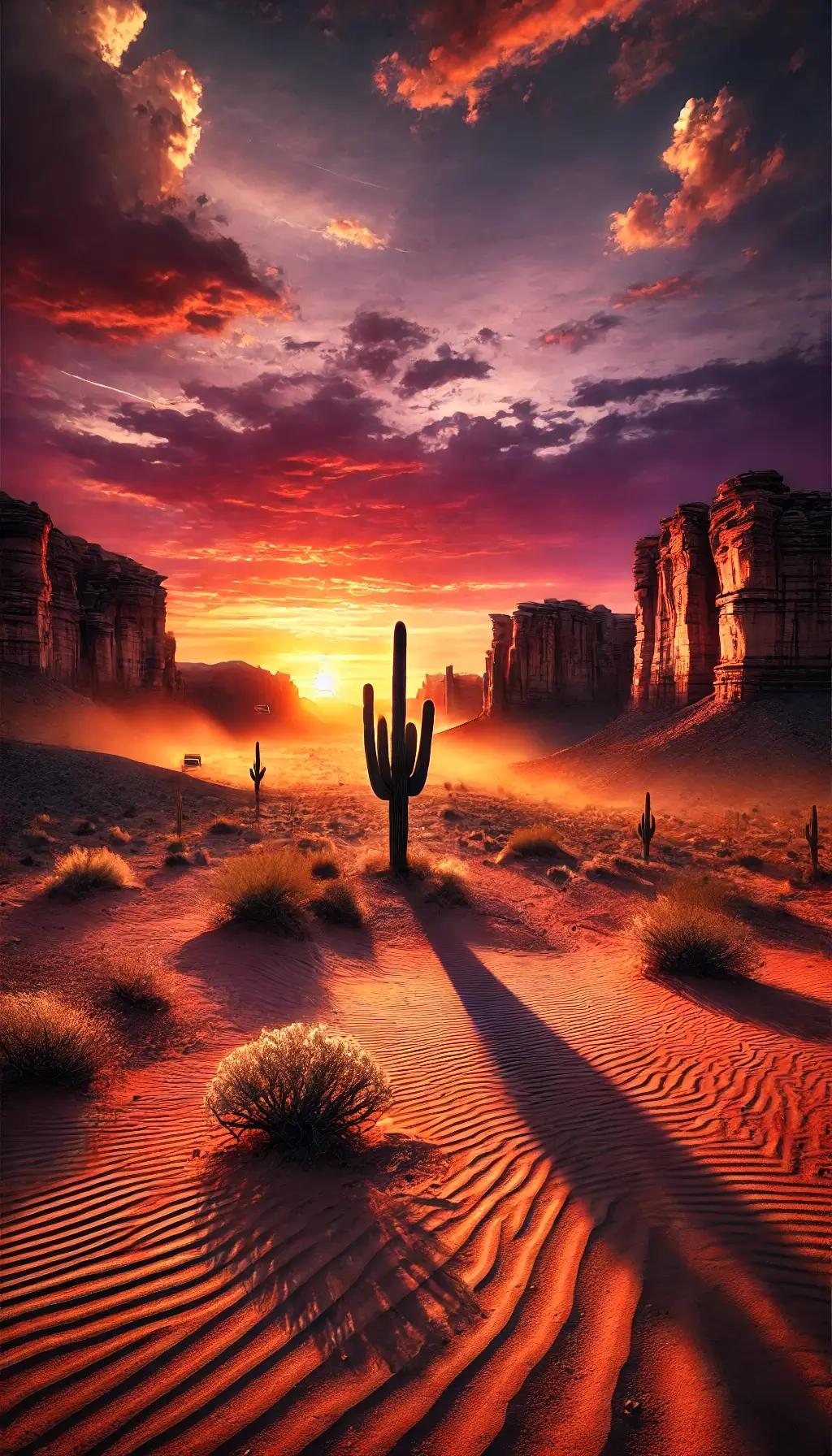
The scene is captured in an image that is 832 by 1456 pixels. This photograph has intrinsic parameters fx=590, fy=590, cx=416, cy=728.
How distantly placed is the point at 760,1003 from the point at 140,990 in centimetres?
864

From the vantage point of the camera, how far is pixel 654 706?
143 ft

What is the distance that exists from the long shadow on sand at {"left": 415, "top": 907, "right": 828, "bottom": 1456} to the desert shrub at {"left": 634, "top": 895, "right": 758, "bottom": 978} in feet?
10.1

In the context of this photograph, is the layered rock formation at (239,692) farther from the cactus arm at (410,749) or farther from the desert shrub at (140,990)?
the desert shrub at (140,990)

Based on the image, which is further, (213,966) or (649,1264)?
(213,966)

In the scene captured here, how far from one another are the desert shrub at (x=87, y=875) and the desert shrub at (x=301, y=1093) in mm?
9142

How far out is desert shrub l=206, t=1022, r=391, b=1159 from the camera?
460 centimetres

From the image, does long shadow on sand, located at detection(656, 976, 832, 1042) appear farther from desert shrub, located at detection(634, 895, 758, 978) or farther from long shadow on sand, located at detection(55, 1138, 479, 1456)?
long shadow on sand, located at detection(55, 1138, 479, 1456)

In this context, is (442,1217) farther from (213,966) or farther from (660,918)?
(660,918)

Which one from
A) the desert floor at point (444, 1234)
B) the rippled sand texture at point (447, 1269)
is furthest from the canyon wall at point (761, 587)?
the rippled sand texture at point (447, 1269)

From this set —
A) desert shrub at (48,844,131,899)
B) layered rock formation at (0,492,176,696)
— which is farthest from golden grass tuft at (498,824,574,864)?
layered rock formation at (0,492,176,696)

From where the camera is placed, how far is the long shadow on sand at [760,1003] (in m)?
7.88

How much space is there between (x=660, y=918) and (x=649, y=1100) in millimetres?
4902

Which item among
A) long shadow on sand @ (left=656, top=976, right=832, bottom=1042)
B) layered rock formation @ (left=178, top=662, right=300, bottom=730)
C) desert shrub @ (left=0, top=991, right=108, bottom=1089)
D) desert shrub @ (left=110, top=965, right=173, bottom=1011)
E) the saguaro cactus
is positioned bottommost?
long shadow on sand @ (left=656, top=976, right=832, bottom=1042)

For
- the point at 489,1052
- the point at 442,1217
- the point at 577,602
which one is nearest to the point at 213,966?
the point at 489,1052
